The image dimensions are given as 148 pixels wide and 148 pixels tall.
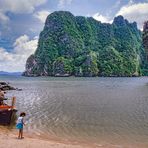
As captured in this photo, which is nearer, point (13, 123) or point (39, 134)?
point (39, 134)

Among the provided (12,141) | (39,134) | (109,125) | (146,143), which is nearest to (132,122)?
(109,125)

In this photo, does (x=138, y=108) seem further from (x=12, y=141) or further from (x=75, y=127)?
(x=12, y=141)

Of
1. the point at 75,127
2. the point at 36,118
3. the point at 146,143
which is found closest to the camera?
the point at 146,143

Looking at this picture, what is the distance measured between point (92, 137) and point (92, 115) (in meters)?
A: 13.1

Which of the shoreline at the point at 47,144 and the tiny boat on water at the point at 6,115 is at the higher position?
the tiny boat on water at the point at 6,115

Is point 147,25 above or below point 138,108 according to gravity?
above

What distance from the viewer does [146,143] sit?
2803 cm

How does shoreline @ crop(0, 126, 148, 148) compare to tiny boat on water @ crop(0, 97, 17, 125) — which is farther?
tiny boat on water @ crop(0, 97, 17, 125)

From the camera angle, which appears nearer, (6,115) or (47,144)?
(47,144)

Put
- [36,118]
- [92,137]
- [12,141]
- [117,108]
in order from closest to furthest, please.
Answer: [12,141] < [92,137] < [36,118] < [117,108]

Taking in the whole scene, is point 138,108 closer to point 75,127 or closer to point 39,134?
point 75,127

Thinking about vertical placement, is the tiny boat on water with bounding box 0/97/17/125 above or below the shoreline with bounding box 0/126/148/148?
above

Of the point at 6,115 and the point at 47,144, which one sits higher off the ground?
the point at 6,115

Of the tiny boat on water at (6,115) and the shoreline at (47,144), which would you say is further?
the tiny boat on water at (6,115)
